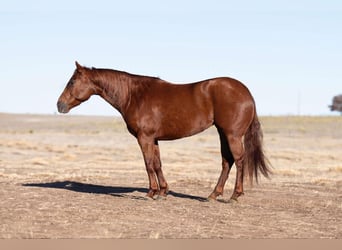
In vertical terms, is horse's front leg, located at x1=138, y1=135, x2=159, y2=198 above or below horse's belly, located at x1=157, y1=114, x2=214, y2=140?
below

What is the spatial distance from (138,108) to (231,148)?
1.88m

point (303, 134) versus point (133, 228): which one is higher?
point (133, 228)

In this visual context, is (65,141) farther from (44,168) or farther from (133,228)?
(133,228)

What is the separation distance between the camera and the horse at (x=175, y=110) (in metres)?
12.4

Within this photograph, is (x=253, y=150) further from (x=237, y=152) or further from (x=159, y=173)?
(x=159, y=173)

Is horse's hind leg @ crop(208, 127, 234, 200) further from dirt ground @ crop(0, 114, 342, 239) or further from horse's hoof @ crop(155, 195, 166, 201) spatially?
horse's hoof @ crop(155, 195, 166, 201)

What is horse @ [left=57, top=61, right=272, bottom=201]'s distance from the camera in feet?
40.8

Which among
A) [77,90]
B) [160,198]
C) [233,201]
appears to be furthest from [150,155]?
[77,90]

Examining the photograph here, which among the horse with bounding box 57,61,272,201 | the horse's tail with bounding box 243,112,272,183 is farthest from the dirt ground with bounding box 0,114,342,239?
the horse with bounding box 57,61,272,201

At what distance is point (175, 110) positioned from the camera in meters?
12.6

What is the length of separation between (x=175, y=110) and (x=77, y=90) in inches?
78.1

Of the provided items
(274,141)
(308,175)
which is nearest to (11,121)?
(274,141)

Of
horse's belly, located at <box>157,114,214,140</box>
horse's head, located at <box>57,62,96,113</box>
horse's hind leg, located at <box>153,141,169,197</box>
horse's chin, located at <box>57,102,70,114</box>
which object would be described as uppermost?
horse's head, located at <box>57,62,96,113</box>

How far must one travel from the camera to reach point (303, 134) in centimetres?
4681
